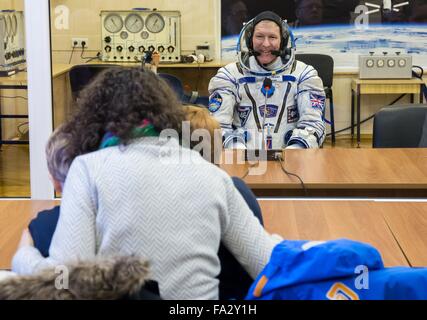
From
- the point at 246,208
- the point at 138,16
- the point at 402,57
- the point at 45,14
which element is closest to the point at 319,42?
the point at 402,57

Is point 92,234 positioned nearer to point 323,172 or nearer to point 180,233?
point 180,233

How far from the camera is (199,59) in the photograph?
5938mm

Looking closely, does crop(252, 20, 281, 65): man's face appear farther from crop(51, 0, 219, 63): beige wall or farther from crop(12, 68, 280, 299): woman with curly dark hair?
crop(51, 0, 219, 63): beige wall

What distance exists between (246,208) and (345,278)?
0.36 m

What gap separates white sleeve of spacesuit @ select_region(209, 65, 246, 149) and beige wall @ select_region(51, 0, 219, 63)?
85.7 inches

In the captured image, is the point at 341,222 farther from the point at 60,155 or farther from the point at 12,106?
the point at 12,106

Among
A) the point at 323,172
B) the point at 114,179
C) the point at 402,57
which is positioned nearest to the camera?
the point at 114,179

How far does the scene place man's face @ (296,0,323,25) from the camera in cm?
632

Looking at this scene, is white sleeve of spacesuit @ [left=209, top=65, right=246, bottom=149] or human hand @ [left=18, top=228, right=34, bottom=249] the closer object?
human hand @ [left=18, top=228, right=34, bottom=249]

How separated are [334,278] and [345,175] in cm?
147

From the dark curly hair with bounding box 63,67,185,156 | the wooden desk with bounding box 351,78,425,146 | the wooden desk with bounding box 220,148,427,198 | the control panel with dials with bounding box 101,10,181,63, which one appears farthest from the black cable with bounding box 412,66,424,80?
the dark curly hair with bounding box 63,67,185,156

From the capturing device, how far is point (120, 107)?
1597 millimetres

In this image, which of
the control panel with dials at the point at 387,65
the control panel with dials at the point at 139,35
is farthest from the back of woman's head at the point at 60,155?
the control panel with dials at the point at 387,65
